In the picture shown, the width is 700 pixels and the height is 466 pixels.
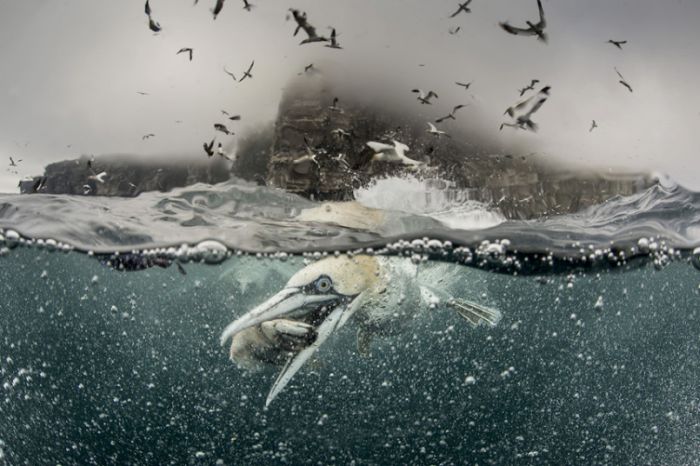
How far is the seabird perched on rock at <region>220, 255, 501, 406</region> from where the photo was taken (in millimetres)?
2779

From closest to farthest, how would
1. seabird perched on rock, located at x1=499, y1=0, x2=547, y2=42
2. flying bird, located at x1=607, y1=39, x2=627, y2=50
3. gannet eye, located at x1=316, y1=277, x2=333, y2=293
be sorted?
seabird perched on rock, located at x1=499, y1=0, x2=547, y2=42 < flying bird, located at x1=607, y1=39, x2=627, y2=50 < gannet eye, located at x1=316, y1=277, x2=333, y2=293

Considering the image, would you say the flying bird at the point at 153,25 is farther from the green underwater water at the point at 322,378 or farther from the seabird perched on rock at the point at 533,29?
the seabird perched on rock at the point at 533,29

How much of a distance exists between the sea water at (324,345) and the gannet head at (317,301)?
51 millimetres

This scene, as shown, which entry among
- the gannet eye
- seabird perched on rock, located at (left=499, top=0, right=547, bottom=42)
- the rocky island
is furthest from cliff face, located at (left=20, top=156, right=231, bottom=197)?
seabird perched on rock, located at (left=499, top=0, right=547, bottom=42)

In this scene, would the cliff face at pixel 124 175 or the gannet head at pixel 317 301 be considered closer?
the cliff face at pixel 124 175

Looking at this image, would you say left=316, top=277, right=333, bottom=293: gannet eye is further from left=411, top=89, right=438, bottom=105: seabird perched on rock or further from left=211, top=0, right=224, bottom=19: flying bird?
left=211, top=0, right=224, bottom=19: flying bird

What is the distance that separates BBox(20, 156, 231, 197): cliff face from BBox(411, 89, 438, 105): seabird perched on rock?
2.66 feet

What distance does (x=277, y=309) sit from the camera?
2.78 meters

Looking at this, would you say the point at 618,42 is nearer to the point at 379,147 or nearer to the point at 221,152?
the point at 379,147

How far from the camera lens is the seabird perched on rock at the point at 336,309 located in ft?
9.12

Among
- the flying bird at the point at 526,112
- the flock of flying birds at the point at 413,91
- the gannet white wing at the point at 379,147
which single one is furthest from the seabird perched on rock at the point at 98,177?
the flying bird at the point at 526,112

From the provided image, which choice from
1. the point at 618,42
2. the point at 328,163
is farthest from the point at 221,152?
the point at 618,42

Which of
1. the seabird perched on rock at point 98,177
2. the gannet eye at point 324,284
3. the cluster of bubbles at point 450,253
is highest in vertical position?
the seabird perched on rock at point 98,177

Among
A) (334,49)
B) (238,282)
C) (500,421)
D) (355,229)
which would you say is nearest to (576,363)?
(500,421)
